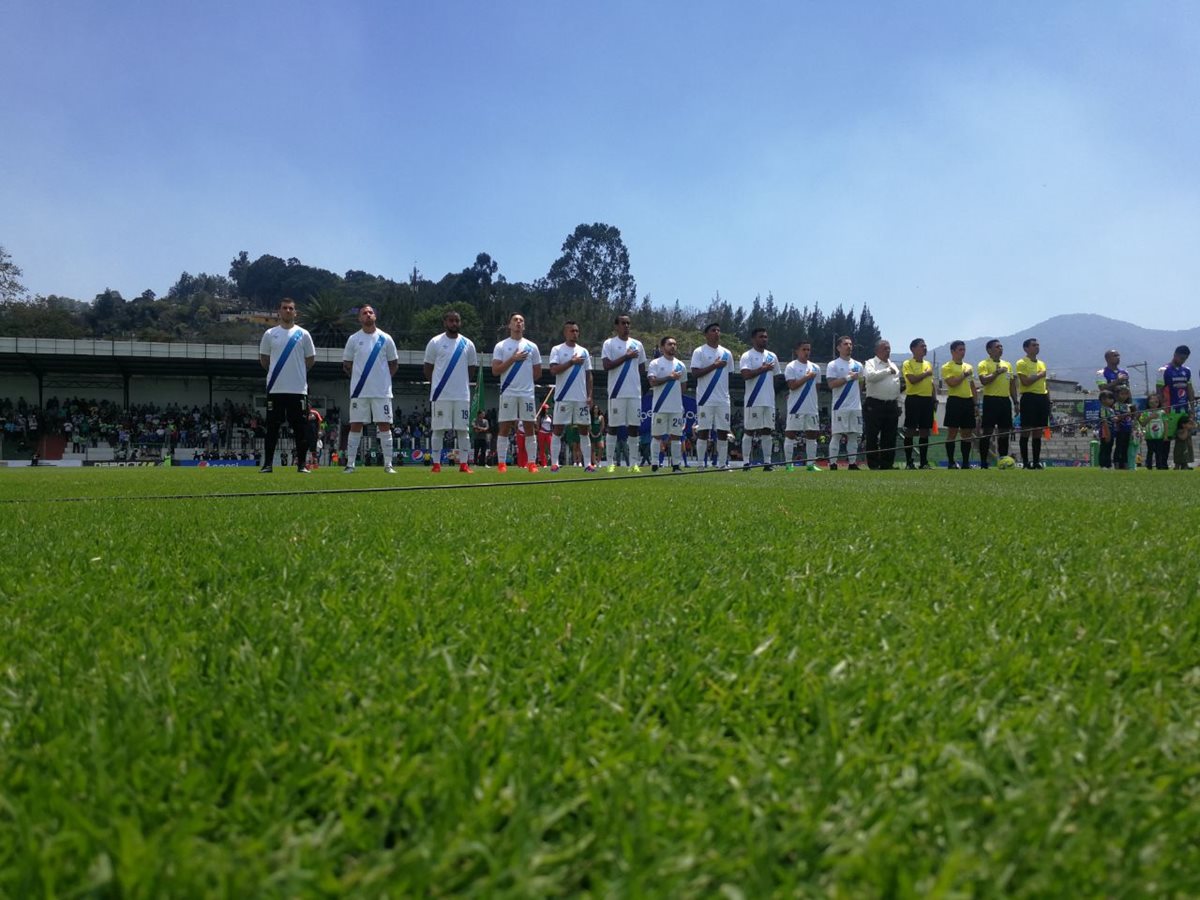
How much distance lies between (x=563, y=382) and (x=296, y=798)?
11666mm

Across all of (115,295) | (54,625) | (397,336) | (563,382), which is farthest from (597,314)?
(54,625)

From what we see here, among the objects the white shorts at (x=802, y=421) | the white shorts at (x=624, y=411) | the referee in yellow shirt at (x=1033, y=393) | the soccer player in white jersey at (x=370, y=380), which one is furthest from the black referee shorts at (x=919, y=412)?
the soccer player in white jersey at (x=370, y=380)

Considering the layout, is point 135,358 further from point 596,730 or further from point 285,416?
point 596,730

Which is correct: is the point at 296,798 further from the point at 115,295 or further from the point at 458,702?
the point at 115,295

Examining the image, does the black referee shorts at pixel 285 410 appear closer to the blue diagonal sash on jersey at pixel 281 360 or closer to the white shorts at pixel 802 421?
the blue diagonal sash on jersey at pixel 281 360

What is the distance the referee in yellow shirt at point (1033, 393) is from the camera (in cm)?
1232

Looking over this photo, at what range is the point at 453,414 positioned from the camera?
1148cm

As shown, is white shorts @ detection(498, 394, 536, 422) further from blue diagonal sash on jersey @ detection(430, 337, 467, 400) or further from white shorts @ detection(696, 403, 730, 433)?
white shorts @ detection(696, 403, 730, 433)

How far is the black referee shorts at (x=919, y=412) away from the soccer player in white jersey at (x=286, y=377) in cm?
886

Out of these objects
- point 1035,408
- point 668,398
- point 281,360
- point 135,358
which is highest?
point 135,358

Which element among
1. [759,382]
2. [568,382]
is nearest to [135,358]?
[568,382]

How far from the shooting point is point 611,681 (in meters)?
1.19

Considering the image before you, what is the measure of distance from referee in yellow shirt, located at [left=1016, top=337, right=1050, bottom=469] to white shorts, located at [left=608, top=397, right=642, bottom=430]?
5788mm

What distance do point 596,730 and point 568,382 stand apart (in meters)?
11.5
